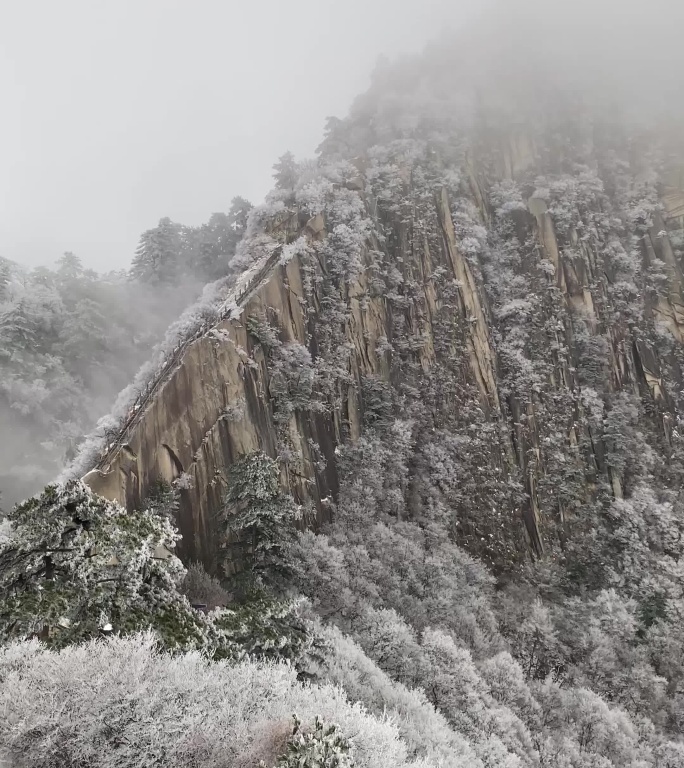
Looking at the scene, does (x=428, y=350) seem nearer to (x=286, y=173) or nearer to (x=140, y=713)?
(x=286, y=173)

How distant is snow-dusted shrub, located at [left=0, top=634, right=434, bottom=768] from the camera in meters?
9.67

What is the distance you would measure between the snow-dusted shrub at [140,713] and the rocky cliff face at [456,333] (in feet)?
46.9

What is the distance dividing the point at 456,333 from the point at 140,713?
42.7 metres

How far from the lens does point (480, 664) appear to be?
27.9 metres

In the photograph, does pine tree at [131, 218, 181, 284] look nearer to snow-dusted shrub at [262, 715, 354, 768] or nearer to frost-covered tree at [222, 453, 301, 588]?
frost-covered tree at [222, 453, 301, 588]

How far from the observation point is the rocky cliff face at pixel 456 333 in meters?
32.4

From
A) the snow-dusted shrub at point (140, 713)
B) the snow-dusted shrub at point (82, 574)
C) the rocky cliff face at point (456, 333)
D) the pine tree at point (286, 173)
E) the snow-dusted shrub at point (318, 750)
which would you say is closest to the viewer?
the snow-dusted shrub at point (140, 713)

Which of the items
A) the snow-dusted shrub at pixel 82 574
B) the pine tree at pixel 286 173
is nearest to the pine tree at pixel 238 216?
the pine tree at pixel 286 173

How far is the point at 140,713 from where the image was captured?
10.4m

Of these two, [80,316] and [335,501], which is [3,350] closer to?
[80,316]

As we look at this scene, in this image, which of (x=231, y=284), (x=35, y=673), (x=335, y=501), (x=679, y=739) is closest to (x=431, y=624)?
(x=335, y=501)

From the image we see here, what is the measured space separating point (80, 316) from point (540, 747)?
145 feet

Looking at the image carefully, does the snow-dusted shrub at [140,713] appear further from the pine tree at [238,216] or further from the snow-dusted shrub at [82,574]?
the pine tree at [238,216]

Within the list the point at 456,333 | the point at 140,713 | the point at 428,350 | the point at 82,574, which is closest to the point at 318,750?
the point at 140,713
